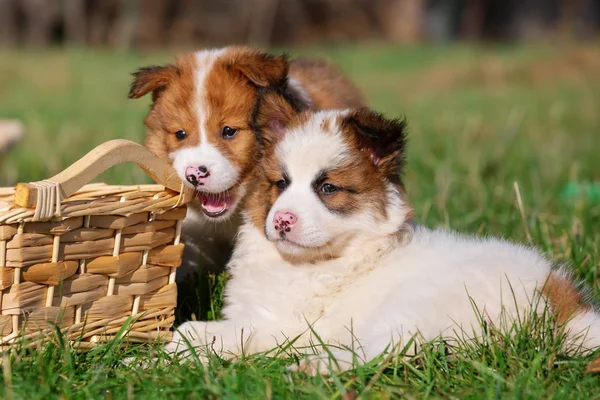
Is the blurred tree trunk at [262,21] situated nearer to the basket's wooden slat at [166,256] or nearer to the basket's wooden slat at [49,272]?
the basket's wooden slat at [166,256]

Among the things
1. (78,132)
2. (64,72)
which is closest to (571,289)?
(78,132)

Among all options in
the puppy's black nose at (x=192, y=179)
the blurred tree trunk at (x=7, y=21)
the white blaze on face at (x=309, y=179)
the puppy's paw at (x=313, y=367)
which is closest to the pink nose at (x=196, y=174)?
the puppy's black nose at (x=192, y=179)

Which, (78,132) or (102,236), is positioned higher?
(102,236)

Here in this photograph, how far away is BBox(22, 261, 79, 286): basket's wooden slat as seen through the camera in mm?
2645

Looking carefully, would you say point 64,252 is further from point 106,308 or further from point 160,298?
point 160,298

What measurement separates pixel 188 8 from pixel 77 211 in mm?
16634

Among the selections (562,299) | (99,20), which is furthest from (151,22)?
(562,299)

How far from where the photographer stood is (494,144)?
7164mm

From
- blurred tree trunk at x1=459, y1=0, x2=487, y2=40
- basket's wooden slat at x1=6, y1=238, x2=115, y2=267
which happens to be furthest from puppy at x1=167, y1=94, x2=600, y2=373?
blurred tree trunk at x1=459, y1=0, x2=487, y2=40

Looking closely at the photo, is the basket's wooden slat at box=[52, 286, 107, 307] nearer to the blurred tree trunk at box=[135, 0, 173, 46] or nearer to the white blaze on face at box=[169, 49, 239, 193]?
the white blaze on face at box=[169, 49, 239, 193]

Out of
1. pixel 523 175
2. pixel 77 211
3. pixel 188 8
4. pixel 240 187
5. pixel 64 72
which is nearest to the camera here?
pixel 77 211

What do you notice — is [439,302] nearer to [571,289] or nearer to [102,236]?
[571,289]

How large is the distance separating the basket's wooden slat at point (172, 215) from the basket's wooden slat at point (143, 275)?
193mm

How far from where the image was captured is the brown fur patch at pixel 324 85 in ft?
13.9
